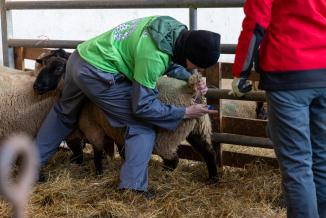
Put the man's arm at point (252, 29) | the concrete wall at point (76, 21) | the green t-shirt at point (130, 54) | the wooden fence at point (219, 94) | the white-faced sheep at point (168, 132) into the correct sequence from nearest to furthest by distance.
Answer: the man's arm at point (252, 29) → the green t-shirt at point (130, 54) → the white-faced sheep at point (168, 132) → the wooden fence at point (219, 94) → the concrete wall at point (76, 21)

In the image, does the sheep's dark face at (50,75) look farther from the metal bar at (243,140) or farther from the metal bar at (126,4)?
the metal bar at (243,140)

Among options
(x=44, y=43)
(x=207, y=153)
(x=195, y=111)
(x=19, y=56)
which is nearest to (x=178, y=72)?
(x=195, y=111)

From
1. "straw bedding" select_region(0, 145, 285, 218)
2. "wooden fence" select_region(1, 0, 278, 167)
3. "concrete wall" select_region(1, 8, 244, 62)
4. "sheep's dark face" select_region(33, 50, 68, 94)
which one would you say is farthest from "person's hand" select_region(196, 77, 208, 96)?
"concrete wall" select_region(1, 8, 244, 62)

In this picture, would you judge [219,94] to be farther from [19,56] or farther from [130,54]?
[19,56]

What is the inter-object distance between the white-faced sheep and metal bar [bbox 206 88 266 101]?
0.19 metres

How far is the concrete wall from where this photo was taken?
654cm

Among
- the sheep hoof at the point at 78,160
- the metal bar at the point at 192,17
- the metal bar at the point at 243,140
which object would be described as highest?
the metal bar at the point at 192,17

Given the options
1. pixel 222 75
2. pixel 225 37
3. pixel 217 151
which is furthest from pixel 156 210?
pixel 225 37

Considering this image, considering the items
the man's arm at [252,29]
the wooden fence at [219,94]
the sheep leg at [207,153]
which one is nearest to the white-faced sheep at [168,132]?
Answer: the sheep leg at [207,153]

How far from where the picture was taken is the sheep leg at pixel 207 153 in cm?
355

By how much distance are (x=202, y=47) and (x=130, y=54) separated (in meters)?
0.52

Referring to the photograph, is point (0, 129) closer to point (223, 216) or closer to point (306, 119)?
point (223, 216)

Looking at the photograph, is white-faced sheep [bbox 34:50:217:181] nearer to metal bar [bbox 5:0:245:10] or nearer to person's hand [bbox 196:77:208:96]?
person's hand [bbox 196:77:208:96]

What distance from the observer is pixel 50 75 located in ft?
12.4
